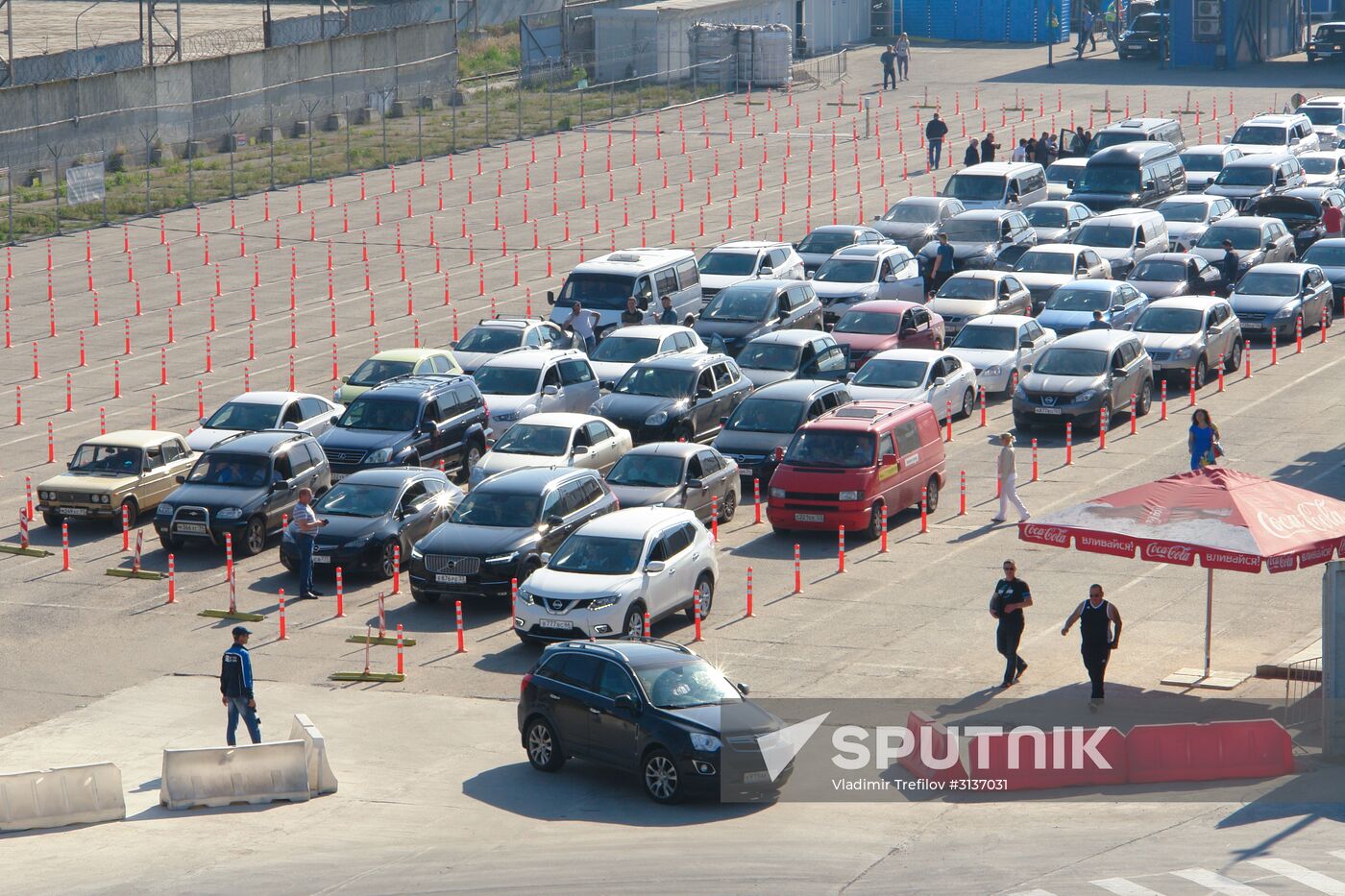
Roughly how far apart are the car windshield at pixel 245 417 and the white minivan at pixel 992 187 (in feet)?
74.0

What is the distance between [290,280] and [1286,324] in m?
22.2

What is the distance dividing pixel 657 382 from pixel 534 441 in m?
3.58

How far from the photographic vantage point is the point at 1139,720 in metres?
21.3

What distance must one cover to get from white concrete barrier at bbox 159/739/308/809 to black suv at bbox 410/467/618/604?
6.28 meters

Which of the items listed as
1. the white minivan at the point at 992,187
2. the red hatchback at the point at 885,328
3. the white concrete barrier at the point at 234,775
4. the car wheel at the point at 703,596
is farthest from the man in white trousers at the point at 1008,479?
the white minivan at the point at 992,187

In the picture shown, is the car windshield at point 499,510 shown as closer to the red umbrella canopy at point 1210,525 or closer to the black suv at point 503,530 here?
the black suv at point 503,530

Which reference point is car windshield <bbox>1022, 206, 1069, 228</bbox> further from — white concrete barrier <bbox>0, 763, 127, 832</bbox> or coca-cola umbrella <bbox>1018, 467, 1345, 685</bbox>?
white concrete barrier <bbox>0, 763, 127, 832</bbox>

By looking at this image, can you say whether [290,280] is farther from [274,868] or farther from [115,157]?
[274,868]

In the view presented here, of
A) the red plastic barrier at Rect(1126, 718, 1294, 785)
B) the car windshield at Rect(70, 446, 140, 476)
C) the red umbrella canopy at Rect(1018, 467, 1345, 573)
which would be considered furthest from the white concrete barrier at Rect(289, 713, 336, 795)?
the car windshield at Rect(70, 446, 140, 476)

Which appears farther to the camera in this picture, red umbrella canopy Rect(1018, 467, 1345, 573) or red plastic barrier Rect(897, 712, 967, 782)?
red umbrella canopy Rect(1018, 467, 1345, 573)

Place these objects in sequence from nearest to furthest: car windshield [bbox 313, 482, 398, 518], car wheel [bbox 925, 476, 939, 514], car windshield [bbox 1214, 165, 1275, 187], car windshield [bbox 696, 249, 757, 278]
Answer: car windshield [bbox 313, 482, 398, 518], car wheel [bbox 925, 476, 939, 514], car windshield [bbox 696, 249, 757, 278], car windshield [bbox 1214, 165, 1275, 187]

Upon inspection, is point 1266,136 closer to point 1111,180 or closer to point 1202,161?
point 1202,161

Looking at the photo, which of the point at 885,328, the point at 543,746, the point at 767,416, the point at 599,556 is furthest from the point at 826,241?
the point at 543,746

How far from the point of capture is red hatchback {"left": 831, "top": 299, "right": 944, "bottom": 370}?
38219 mm
